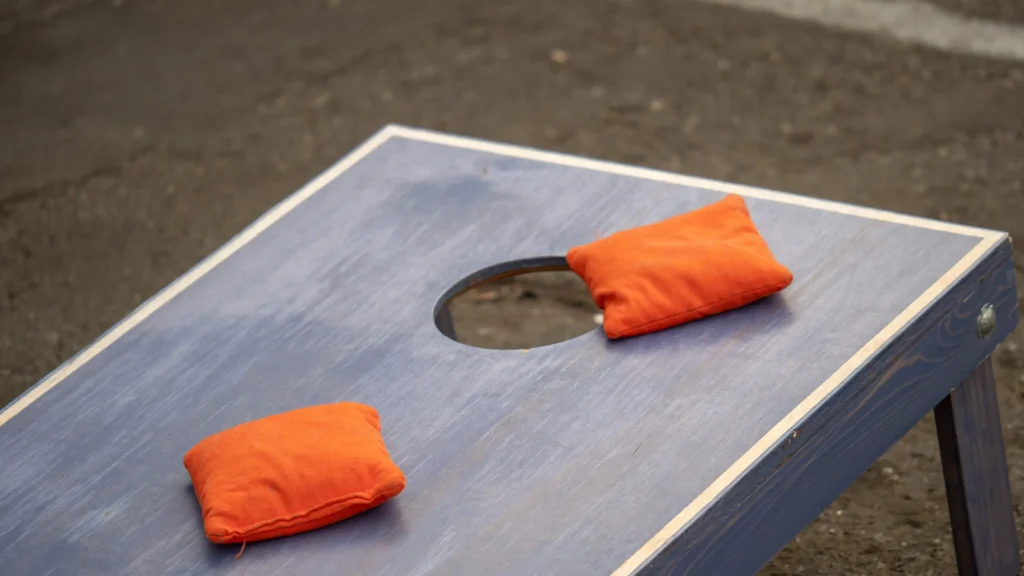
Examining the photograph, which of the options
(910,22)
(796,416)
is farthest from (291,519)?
(910,22)

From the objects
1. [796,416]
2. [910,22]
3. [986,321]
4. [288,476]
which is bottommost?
[910,22]

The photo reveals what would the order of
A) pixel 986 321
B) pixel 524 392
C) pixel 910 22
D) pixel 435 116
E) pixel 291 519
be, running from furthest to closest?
1. pixel 910 22
2. pixel 435 116
3. pixel 986 321
4. pixel 524 392
5. pixel 291 519

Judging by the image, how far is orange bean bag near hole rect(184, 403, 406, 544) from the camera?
4.68 feet

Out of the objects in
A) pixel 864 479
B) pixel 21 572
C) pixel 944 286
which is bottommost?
pixel 864 479

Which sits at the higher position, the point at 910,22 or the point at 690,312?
the point at 690,312

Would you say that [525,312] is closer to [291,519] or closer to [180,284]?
[180,284]

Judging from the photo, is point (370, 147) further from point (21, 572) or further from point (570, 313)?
point (21, 572)

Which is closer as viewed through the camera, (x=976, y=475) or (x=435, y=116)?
(x=976, y=475)

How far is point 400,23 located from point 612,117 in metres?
0.83

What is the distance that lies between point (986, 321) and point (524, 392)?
1.90 feet

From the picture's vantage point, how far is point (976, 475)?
1871 mm

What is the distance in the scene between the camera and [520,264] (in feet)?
6.11

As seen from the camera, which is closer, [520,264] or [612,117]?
[520,264]

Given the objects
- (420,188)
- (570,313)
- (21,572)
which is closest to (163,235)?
(570,313)
